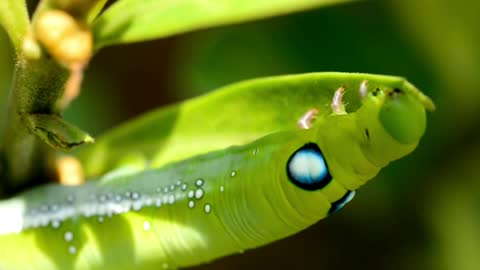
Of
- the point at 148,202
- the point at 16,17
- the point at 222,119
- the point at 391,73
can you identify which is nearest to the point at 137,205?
the point at 148,202

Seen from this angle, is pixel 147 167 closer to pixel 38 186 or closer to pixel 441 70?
pixel 38 186

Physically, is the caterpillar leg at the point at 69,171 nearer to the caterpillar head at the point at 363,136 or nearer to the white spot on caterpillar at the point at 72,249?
the white spot on caterpillar at the point at 72,249

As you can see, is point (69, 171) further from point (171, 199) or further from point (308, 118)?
point (308, 118)

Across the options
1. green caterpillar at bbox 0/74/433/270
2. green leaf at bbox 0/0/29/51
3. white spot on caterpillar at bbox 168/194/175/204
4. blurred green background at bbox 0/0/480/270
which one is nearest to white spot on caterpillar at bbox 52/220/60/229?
green caterpillar at bbox 0/74/433/270

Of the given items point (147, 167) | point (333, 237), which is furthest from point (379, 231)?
point (147, 167)

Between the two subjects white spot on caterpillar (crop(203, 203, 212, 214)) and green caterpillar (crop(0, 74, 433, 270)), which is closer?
green caterpillar (crop(0, 74, 433, 270))

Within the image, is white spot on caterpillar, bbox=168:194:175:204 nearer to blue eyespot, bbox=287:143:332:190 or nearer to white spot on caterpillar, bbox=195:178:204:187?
white spot on caterpillar, bbox=195:178:204:187
